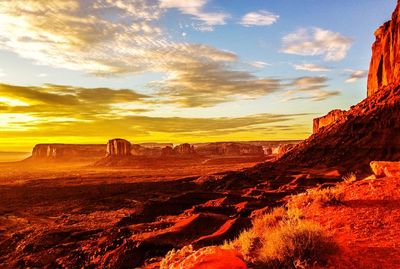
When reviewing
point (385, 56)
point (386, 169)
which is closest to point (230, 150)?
point (385, 56)

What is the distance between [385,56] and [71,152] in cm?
15663

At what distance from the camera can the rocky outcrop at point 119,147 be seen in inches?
5393

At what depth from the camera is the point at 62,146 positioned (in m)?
179

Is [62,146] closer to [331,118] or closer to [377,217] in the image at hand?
[331,118]

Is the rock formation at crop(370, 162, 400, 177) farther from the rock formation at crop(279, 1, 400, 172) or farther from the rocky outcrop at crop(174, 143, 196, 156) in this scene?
the rocky outcrop at crop(174, 143, 196, 156)

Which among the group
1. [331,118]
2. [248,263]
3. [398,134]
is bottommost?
[248,263]

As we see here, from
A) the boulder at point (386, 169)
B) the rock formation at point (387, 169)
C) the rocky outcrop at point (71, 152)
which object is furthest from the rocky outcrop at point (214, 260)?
the rocky outcrop at point (71, 152)

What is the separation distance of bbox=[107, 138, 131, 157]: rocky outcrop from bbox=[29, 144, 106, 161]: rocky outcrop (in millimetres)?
38917

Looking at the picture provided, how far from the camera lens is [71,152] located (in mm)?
176000

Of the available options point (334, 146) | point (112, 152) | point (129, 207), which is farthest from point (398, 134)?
point (112, 152)

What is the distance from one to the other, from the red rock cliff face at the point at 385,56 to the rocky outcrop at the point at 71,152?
144018 mm

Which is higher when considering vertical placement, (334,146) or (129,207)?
(334,146)

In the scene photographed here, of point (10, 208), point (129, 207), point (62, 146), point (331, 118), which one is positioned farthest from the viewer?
point (62, 146)

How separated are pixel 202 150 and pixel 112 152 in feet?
143
